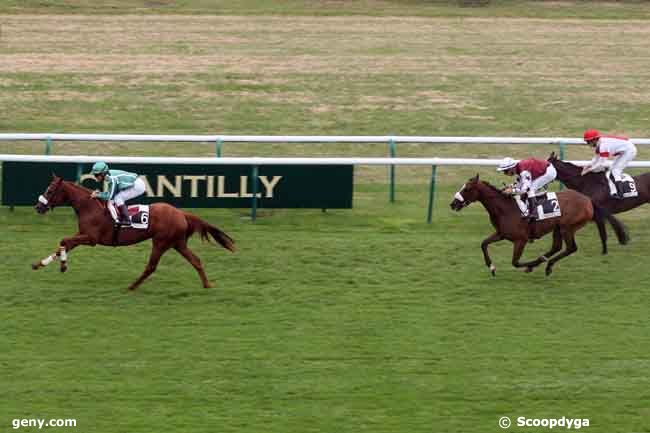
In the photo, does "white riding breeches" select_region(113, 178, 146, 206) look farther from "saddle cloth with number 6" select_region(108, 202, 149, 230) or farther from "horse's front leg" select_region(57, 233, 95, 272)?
"horse's front leg" select_region(57, 233, 95, 272)

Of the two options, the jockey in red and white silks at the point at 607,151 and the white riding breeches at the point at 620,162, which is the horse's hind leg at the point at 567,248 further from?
the white riding breeches at the point at 620,162

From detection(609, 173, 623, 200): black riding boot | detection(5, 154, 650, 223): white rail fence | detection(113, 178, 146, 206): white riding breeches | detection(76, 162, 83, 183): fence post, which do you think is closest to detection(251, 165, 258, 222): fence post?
detection(5, 154, 650, 223): white rail fence

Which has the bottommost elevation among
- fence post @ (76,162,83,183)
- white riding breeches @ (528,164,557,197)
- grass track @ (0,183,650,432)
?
grass track @ (0,183,650,432)

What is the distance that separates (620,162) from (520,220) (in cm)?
190

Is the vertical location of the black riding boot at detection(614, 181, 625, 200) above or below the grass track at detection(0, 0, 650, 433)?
above

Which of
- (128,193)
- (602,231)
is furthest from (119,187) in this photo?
(602,231)

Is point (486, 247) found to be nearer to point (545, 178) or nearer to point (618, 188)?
point (545, 178)

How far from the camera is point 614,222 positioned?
1370 centimetres

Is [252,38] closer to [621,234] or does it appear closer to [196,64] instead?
[196,64]

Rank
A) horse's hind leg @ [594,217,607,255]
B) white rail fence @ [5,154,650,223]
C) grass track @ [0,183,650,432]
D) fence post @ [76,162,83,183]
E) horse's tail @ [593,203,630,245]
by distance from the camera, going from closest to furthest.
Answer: grass track @ [0,183,650,432] < horse's tail @ [593,203,630,245] < horse's hind leg @ [594,217,607,255] < white rail fence @ [5,154,650,223] < fence post @ [76,162,83,183]

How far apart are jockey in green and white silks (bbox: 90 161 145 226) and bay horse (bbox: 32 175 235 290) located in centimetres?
10

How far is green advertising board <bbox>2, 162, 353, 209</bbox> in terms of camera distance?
574 inches

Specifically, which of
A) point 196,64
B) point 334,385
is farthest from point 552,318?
point 196,64

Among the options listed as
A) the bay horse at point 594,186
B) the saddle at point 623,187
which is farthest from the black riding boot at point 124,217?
the saddle at point 623,187
